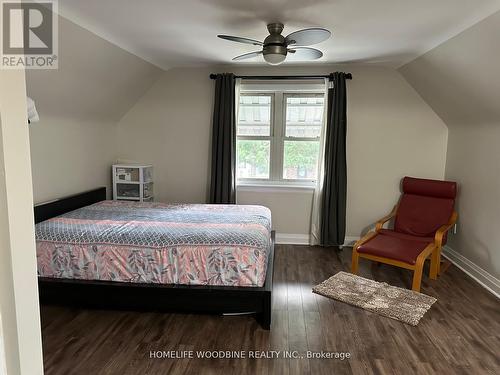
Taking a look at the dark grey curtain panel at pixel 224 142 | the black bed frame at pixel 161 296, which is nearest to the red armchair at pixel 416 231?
the black bed frame at pixel 161 296

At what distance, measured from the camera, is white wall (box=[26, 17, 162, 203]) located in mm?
3021

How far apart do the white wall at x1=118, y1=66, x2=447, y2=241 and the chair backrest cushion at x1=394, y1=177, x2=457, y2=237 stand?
1.14 ft

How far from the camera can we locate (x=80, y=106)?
377 centimetres

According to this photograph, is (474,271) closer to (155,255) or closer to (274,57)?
(274,57)

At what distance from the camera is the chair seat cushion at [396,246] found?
3.33 metres

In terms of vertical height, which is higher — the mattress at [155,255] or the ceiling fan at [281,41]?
the ceiling fan at [281,41]

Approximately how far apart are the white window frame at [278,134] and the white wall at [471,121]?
1286mm

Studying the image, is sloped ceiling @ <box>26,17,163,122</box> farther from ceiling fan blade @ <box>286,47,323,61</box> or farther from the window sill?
the window sill

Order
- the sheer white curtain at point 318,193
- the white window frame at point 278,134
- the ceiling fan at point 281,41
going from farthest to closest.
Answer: the white window frame at point 278,134 < the sheer white curtain at point 318,193 < the ceiling fan at point 281,41

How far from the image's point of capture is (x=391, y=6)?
2.43 metres

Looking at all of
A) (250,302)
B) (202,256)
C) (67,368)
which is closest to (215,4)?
(202,256)

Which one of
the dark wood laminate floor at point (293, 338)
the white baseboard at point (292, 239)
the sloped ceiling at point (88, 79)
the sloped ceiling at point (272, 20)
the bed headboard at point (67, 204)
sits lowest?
the dark wood laminate floor at point (293, 338)

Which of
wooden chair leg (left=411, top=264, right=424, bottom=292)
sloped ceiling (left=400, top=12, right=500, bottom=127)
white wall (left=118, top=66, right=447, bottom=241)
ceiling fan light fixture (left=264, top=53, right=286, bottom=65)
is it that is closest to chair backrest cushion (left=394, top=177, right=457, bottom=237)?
white wall (left=118, top=66, right=447, bottom=241)
